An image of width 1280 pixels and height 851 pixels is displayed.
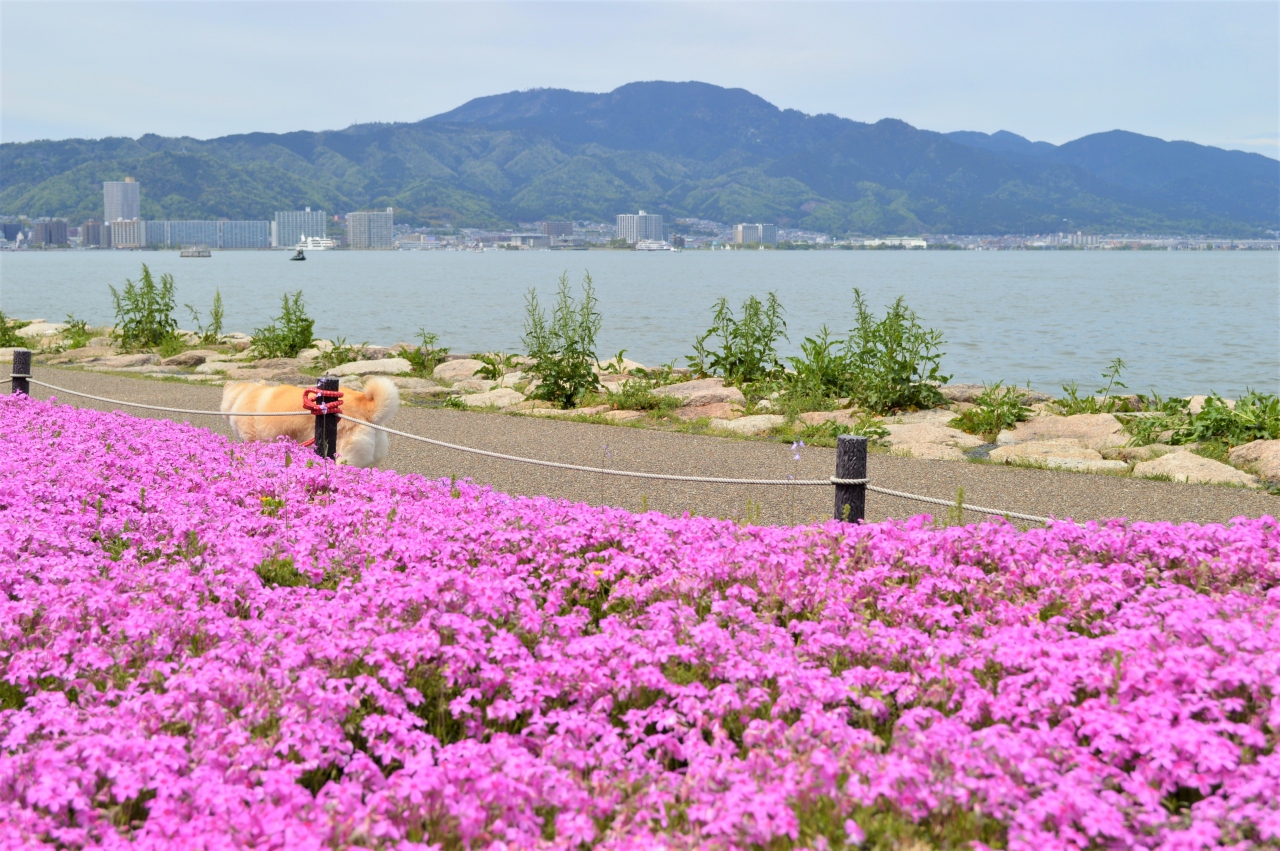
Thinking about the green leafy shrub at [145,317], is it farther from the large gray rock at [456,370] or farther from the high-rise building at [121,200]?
the high-rise building at [121,200]

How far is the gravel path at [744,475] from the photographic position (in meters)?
8.53

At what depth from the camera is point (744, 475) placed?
9898 mm

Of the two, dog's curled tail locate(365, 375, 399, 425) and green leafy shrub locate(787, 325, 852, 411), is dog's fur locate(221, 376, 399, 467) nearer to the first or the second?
dog's curled tail locate(365, 375, 399, 425)

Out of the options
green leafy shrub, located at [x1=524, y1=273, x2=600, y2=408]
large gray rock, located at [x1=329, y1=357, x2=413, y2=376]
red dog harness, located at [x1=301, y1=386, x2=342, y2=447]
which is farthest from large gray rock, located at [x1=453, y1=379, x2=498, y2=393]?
red dog harness, located at [x1=301, y1=386, x2=342, y2=447]

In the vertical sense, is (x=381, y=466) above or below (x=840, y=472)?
below

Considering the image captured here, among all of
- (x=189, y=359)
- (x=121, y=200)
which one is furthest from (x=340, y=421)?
(x=121, y=200)

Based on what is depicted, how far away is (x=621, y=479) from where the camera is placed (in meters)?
9.69

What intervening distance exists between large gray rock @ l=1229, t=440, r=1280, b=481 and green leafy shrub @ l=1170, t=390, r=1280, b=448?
0.49 meters

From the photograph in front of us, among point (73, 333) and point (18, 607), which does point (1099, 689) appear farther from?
point (73, 333)

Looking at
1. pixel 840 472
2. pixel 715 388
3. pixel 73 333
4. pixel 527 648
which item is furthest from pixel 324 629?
pixel 73 333

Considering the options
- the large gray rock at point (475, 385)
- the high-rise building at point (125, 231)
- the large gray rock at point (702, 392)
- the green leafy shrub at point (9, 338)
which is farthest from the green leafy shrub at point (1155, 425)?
the high-rise building at point (125, 231)

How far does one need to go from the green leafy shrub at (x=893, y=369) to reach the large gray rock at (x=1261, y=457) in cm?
418

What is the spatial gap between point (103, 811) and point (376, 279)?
9262 cm

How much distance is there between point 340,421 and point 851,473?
4.62 metres
